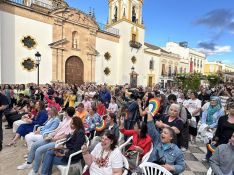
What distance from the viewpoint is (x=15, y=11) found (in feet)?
51.7

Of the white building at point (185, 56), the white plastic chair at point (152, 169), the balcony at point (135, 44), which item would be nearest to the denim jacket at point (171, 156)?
the white plastic chair at point (152, 169)

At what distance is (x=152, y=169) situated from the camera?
8.91 feet

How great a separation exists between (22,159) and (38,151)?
3.98 feet

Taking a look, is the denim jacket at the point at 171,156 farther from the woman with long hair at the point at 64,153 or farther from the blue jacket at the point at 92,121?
the blue jacket at the point at 92,121

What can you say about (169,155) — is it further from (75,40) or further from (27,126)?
(75,40)

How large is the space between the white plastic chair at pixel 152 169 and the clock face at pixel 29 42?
1693 cm

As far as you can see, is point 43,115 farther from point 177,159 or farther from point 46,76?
point 46,76

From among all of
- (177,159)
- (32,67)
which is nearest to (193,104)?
(177,159)

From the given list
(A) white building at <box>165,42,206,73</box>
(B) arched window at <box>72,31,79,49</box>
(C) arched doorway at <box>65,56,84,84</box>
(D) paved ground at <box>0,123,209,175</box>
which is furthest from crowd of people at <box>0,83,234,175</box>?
(A) white building at <box>165,42,206,73</box>

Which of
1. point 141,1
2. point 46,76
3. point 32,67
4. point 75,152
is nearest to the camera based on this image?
point 75,152

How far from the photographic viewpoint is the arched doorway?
2008 cm

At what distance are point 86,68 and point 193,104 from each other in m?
16.5

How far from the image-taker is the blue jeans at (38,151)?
3.93 metres

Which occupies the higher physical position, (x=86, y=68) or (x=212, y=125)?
(x=86, y=68)
